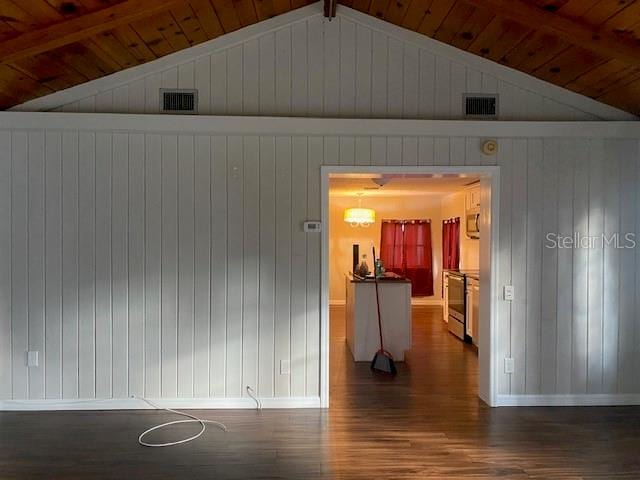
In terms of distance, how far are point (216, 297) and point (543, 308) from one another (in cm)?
285

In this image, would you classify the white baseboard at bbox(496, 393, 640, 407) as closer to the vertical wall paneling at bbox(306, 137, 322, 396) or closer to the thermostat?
the vertical wall paneling at bbox(306, 137, 322, 396)

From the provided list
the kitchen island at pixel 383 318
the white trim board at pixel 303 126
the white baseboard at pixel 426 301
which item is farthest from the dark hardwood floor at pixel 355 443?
the white baseboard at pixel 426 301

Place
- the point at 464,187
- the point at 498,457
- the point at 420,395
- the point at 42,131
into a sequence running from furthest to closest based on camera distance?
the point at 464,187 → the point at 420,395 → the point at 42,131 → the point at 498,457

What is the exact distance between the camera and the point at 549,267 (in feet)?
14.2

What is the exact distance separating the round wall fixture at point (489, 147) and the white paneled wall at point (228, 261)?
0.06 m

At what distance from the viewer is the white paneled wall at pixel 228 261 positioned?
13.5 feet

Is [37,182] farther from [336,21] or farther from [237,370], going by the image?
[336,21]

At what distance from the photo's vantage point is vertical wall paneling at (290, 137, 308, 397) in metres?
4.26

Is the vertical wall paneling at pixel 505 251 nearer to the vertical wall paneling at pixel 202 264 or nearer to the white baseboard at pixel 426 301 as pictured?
the vertical wall paneling at pixel 202 264

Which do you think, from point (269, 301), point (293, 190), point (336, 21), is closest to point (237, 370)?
point (269, 301)

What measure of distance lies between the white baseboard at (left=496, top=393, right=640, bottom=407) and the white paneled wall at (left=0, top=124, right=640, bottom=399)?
7cm

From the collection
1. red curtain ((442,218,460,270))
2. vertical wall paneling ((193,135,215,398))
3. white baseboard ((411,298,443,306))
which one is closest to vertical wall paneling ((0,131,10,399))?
vertical wall paneling ((193,135,215,398))

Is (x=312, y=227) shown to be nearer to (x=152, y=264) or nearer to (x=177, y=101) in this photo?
(x=152, y=264)

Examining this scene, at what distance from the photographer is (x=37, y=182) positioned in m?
4.12
